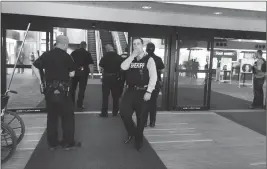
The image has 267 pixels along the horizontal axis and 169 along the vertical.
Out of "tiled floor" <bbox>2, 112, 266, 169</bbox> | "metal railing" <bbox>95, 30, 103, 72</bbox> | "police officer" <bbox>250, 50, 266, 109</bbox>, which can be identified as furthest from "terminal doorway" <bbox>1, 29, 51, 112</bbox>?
"metal railing" <bbox>95, 30, 103, 72</bbox>

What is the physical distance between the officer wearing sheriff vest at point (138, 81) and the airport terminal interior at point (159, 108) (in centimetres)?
56

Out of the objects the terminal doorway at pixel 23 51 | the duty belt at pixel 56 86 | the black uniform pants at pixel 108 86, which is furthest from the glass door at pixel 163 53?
the duty belt at pixel 56 86

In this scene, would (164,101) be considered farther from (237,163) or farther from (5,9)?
(5,9)

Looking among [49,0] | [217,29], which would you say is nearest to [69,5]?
[49,0]

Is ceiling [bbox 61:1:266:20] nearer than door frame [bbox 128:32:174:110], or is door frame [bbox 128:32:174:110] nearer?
ceiling [bbox 61:1:266:20]

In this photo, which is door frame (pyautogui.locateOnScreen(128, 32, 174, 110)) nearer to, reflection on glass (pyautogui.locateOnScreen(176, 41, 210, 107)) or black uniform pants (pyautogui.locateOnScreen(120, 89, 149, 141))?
reflection on glass (pyautogui.locateOnScreen(176, 41, 210, 107))

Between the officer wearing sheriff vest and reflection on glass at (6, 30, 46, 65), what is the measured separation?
2.95 metres

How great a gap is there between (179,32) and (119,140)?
10.6ft

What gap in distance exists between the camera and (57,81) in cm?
320

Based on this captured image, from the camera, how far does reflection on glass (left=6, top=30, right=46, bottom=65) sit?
559 cm

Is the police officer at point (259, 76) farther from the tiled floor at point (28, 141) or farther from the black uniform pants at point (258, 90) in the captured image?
the tiled floor at point (28, 141)

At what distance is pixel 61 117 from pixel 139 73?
45.6 inches

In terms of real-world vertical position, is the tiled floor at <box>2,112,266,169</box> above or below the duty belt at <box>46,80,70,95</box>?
below

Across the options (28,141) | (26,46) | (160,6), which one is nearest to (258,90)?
(160,6)
